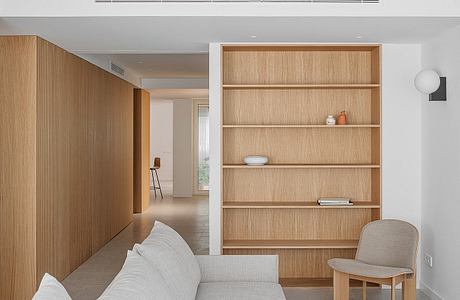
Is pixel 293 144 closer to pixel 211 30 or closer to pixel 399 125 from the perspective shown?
pixel 399 125

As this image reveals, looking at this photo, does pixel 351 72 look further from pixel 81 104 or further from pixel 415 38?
pixel 81 104

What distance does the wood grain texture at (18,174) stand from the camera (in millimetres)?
5090

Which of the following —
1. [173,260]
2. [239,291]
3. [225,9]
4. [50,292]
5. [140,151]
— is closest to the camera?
[50,292]

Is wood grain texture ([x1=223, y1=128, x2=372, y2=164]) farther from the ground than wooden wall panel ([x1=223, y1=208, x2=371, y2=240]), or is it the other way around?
wood grain texture ([x1=223, y1=128, x2=372, y2=164])

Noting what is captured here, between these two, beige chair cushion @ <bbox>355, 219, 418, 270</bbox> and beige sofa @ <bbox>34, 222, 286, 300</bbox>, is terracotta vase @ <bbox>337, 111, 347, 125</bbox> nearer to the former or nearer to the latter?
beige chair cushion @ <bbox>355, 219, 418, 270</bbox>

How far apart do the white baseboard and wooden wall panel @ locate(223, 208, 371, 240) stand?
2.63 feet

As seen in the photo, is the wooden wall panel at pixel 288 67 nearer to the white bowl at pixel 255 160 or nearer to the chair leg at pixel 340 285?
the white bowl at pixel 255 160

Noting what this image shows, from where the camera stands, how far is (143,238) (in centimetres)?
845

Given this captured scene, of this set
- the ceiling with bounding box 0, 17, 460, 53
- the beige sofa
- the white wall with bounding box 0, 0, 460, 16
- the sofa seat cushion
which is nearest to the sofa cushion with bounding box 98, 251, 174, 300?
the beige sofa

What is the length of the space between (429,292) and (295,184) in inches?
63.0

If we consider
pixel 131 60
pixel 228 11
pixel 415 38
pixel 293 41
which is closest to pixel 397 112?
pixel 415 38

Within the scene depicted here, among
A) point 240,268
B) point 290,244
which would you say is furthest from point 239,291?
point 290,244

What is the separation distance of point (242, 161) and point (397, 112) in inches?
62.1

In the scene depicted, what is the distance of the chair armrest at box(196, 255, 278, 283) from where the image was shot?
13.7 feet
